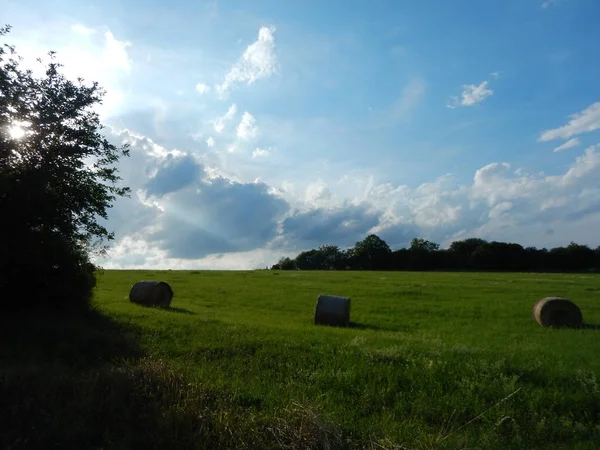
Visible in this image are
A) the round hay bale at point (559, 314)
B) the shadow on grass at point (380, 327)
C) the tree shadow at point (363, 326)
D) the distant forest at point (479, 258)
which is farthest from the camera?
the distant forest at point (479, 258)

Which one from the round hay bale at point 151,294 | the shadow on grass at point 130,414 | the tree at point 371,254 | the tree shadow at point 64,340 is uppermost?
the tree at point 371,254

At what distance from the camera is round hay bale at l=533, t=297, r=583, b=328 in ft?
65.9

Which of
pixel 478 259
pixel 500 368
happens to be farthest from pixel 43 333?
pixel 478 259

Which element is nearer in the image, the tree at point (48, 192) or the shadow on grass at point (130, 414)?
the shadow on grass at point (130, 414)

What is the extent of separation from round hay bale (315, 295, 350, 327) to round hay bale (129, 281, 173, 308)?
791 cm

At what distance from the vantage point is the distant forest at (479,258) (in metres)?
98.2

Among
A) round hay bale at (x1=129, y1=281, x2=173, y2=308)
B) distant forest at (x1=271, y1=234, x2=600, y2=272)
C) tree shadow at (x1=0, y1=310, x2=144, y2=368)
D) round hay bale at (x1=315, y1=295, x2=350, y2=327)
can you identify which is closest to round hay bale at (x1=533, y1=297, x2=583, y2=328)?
round hay bale at (x1=315, y1=295, x2=350, y2=327)

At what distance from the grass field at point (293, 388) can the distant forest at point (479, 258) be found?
90.9 meters

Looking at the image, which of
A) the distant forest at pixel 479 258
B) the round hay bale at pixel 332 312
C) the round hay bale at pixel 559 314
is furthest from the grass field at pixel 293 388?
the distant forest at pixel 479 258

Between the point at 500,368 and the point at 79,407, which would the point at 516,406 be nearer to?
the point at 500,368

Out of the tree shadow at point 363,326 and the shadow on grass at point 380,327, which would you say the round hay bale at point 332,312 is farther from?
the shadow on grass at point 380,327

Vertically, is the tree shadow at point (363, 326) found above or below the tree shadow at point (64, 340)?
below

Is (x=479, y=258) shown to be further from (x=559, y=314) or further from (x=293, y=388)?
(x=293, y=388)

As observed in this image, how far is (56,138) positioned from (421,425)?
15.9m
